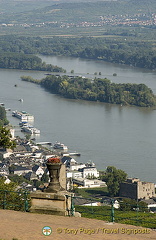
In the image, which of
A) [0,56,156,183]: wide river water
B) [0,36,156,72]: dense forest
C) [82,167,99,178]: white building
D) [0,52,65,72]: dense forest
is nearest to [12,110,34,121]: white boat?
[0,56,156,183]: wide river water

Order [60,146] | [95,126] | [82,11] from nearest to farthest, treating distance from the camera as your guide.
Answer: [60,146]
[95,126]
[82,11]

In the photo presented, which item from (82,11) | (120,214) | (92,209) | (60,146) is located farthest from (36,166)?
(82,11)

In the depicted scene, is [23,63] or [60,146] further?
[23,63]

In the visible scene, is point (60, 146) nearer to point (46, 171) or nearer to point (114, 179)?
point (46, 171)

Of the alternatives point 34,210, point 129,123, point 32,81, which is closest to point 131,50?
point 32,81

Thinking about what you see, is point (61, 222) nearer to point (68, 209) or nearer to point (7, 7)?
point (68, 209)

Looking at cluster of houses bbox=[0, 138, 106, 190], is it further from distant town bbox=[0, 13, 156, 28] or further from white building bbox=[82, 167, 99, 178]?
distant town bbox=[0, 13, 156, 28]

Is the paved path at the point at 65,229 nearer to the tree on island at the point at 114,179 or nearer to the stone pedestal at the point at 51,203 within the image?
the stone pedestal at the point at 51,203
